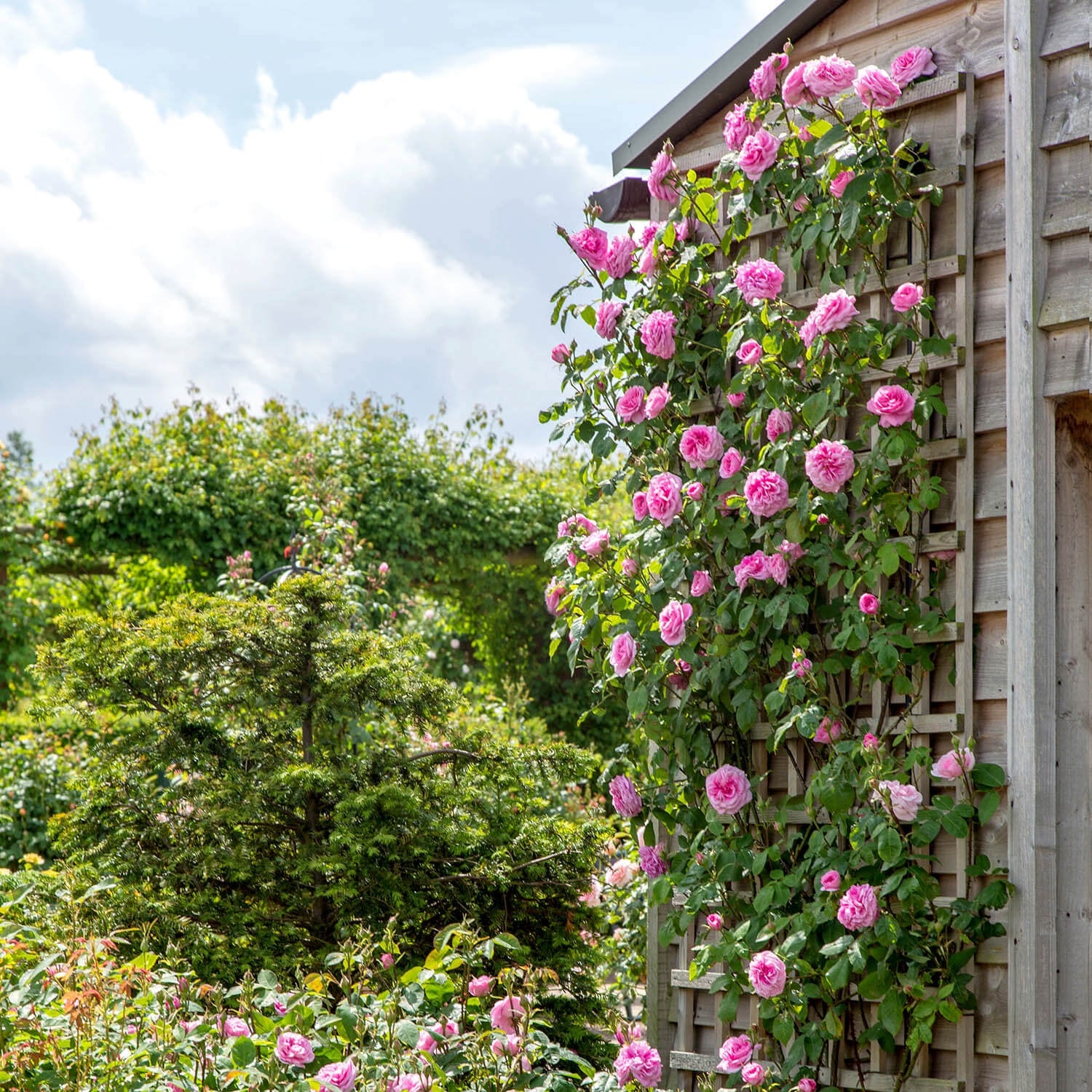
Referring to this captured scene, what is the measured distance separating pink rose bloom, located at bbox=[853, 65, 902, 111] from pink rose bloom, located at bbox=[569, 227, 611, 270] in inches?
32.1

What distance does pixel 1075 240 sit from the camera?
2469 millimetres

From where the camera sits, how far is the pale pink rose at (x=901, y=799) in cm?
244

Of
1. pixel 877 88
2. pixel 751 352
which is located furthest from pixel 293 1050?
pixel 877 88

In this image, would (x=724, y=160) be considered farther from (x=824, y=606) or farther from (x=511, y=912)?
(x=511, y=912)

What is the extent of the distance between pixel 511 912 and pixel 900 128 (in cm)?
245

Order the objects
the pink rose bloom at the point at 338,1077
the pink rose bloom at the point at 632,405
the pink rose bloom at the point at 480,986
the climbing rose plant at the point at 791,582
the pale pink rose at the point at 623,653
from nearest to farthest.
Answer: the pink rose bloom at the point at 338,1077, the pink rose bloom at the point at 480,986, the climbing rose plant at the point at 791,582, the pale pink rose at the point at 623,653, the pink rose bloom at the point at 632,405

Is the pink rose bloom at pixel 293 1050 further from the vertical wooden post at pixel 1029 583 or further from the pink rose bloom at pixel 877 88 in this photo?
the pink rose bloom at pixel 877 88

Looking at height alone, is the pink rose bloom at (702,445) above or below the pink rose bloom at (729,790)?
above

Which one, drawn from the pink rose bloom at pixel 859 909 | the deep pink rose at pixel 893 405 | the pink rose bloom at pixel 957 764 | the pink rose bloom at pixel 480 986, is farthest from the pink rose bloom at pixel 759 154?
the pink rose bloom at pixel 480 986

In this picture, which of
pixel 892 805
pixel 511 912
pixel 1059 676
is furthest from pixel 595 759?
pixel 1059 676

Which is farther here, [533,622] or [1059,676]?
[533,622]

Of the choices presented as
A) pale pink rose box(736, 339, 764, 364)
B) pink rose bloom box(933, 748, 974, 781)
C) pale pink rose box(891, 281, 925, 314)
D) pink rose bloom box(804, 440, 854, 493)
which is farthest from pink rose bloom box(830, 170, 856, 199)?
pink rose bloom box(933, 748, 974, 781)

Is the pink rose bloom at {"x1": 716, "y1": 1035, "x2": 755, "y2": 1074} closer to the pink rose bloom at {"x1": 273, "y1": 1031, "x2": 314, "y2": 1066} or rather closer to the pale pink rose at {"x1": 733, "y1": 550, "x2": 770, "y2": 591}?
the pale pink rose at {"x1": 733, "y1": 550, "x2": 770, "y2": 591}

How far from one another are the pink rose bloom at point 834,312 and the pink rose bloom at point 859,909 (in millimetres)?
1258
